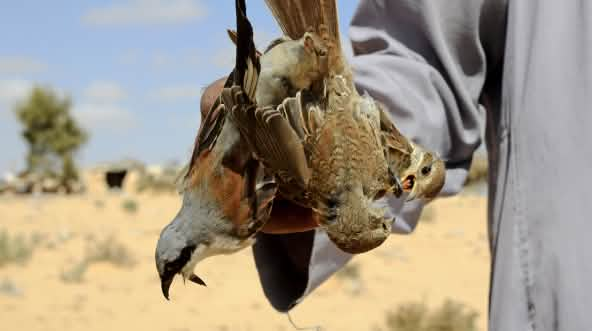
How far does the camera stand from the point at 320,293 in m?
9.84

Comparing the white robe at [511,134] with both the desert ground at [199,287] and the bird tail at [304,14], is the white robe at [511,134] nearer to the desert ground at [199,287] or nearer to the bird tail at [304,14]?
the bird tail at [304,14]

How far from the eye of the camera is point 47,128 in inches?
1217

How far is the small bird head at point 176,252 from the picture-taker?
1.36 meters

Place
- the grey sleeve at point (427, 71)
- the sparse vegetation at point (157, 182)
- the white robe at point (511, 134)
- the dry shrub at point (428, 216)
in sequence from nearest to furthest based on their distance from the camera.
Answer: the white robe at point (511, 134) → the grey sleeve at point (427, 71) → the dry shrub at point (428, 216) → the sparse vegetation at point (157, 182)

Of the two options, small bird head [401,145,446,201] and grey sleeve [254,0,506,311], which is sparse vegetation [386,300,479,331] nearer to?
grey sleeve [254,0,506,311]

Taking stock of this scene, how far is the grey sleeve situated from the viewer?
1.98m

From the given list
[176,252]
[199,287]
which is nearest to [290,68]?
[176,252]

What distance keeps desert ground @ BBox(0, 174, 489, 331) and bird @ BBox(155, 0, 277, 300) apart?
654 cm

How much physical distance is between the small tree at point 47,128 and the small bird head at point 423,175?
29.5m

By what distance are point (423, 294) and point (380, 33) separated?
7875 millimetres

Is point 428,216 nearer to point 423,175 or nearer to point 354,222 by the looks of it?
point 423,175

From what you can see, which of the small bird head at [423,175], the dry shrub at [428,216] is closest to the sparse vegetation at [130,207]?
the dry shrub at [428,216]

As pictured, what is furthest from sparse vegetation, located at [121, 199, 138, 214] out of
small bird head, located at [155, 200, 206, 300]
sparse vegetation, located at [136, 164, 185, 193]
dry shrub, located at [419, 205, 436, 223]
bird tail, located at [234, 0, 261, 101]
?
bird tail, located at [234, 0, 261, 101]

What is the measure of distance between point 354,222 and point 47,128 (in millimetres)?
31001
